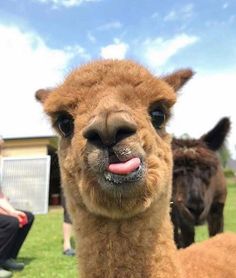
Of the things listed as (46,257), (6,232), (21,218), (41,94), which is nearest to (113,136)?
(41,94)

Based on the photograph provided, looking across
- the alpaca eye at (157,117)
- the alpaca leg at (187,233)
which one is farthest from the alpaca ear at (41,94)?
the alpaca leg at (187,233)

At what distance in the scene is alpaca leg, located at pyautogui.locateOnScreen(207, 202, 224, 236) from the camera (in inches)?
263

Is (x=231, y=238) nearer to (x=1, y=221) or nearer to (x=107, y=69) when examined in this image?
(x=107, y=69)

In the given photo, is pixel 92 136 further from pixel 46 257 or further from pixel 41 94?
pixel 46 257

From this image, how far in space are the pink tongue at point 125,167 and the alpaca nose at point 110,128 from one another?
0.10 metres

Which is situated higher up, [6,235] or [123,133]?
[123,133]

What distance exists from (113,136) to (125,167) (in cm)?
15

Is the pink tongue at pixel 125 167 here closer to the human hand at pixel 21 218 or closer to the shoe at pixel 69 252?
the human hand at pixel 21 218

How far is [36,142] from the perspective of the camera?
2508cm

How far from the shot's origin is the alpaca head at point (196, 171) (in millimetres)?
5551

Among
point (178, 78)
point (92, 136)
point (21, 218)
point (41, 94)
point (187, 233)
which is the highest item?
point (178, 78)

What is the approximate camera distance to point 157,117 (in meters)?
2.62

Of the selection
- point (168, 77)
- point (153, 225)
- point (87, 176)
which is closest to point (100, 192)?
point (87, 176)

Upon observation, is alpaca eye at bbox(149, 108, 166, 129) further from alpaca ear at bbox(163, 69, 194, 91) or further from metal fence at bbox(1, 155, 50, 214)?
metal fence at bbox(1, 155, 50, 214)
